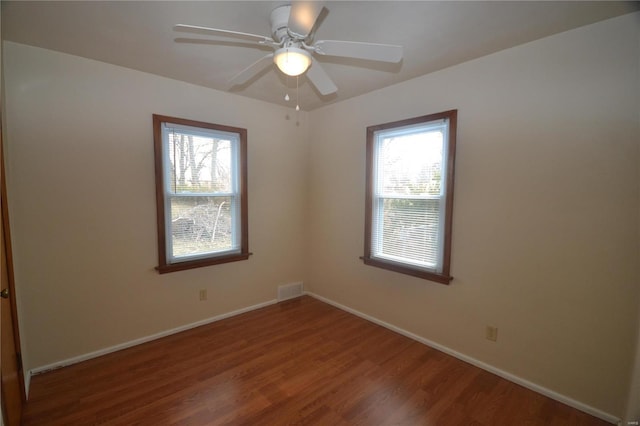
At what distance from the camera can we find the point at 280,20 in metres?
1.60

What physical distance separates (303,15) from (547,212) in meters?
2.06

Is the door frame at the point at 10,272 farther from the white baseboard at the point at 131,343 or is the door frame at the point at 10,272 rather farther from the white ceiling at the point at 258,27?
the white ceiling at the point at 258,27

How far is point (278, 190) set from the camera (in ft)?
12.0

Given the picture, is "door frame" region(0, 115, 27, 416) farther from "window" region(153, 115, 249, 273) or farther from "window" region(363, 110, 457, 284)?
"window" region(363, 110, 457, 284)

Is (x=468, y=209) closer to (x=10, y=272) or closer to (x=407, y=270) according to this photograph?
(x=407, y=270)

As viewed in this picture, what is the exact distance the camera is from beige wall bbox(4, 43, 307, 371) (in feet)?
7.13

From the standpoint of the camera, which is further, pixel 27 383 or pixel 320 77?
pixel 27 383

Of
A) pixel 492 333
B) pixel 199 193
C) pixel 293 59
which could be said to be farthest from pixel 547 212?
pixel 199 193

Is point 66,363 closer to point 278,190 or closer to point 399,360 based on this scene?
point 278,190

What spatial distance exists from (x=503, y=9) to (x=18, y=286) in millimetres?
3807

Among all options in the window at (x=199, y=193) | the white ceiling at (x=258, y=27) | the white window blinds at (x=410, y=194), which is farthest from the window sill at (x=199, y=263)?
the white ceiling at (x=258, y=27)

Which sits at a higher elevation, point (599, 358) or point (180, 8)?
point (180, 8)

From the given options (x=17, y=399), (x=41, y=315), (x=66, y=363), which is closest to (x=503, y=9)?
(x=17, y=399)

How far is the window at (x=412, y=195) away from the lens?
257cm
